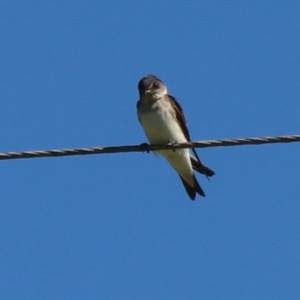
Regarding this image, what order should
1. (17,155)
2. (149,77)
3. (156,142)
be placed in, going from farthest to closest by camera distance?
(149,77) < (156,142) < (17,155)

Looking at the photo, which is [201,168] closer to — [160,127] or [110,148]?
[160,127]

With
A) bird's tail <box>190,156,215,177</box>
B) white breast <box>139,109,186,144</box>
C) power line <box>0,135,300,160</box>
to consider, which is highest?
white breast <box>139,109,186,144</box>

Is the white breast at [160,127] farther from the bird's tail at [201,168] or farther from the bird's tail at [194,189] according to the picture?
the bird's tail at [194,189]

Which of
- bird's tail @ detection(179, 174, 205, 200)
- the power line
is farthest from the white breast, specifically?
the power line

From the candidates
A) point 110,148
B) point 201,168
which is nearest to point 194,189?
point 201,168

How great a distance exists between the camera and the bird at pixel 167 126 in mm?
9570

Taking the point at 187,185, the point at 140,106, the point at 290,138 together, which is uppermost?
the point at 140,106

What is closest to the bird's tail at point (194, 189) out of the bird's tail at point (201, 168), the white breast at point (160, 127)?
the bird's tail at point (201, 168)

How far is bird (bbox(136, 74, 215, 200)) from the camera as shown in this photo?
9570 mm

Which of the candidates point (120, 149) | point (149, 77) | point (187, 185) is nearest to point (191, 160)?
point (187, 185)

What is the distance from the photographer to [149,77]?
33.6ft

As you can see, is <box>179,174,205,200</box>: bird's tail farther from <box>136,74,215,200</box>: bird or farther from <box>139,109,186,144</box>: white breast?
<box>139,109,186,144</box>: white breast

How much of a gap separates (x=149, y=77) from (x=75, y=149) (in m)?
3.46

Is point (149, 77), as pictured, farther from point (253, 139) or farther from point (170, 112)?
point (253, 139)
